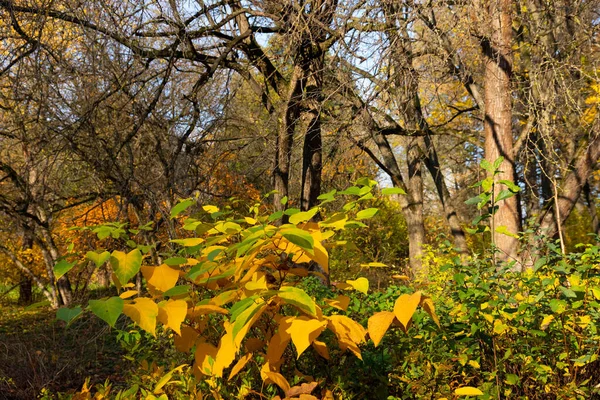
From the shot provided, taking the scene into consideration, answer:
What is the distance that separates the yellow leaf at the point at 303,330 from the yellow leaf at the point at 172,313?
0.28 meters

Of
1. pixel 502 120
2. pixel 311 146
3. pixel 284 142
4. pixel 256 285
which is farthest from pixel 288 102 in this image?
pixel 256 285

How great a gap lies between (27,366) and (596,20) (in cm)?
978

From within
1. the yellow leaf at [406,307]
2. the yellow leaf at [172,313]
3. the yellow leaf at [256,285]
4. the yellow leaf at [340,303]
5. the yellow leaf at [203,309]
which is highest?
the yellow leaf at [256,285]

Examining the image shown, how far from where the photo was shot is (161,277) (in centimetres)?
153

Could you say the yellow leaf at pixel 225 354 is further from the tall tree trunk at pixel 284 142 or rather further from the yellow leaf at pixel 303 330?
the tall tree trunk at pixel 284 142

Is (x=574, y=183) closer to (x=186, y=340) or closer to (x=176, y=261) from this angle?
(x=186, y=340)

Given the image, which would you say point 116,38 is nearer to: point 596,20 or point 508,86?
point 508,86

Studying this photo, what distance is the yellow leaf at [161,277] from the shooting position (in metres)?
1.52

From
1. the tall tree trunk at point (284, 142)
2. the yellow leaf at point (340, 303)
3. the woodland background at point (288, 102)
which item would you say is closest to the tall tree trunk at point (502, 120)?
the woodland background at point (288, 102)

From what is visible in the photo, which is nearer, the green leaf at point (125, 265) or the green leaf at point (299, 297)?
the green leaf at point (299, 297)

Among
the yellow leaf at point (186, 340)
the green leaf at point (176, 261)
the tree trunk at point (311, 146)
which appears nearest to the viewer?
the green leaf at point (176, 261)

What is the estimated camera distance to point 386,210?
13.3 metres

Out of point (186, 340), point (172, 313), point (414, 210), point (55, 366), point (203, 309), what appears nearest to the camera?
point (172, 313)

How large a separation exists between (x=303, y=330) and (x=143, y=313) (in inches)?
15.5
